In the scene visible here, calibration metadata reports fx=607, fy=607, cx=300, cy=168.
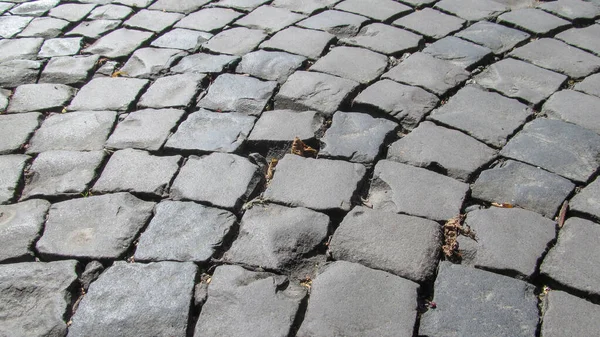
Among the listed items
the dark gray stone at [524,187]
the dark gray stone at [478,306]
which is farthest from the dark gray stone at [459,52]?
the dark gray stone at [478,306]

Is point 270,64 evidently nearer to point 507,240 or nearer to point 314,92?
point 314,92

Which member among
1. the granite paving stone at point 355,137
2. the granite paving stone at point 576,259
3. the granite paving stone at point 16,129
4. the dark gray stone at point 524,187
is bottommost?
the granite paving stone at point 16,129

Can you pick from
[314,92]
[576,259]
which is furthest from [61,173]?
[576,259]

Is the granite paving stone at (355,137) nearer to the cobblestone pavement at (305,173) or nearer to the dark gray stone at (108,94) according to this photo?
the cobblestone pavement at (305,173)

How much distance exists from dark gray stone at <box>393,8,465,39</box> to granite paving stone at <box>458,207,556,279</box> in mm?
1709

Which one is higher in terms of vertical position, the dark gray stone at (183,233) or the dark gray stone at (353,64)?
the dark gray stone at (353,64)

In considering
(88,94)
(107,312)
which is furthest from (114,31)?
(107,312)

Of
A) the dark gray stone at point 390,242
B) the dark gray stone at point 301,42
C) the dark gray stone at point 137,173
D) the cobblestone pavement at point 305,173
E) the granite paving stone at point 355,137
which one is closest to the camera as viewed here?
the cobblestone pavement at point 305,173

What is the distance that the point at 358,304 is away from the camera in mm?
2066

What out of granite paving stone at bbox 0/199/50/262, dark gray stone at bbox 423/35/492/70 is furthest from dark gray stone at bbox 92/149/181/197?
dark gray stone at bbox 423/35/492/70

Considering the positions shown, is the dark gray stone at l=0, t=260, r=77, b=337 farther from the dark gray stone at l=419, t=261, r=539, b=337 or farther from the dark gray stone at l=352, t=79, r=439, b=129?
the dark gray stone at l=352, t=79, r=439, b=129

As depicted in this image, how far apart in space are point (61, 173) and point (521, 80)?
8.01ft

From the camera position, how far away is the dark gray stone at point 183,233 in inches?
90.5

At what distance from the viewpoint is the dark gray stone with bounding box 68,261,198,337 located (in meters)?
2.02
